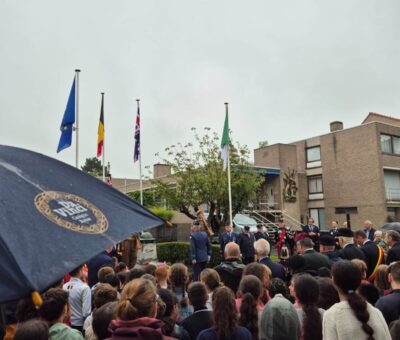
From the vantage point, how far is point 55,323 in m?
3.27

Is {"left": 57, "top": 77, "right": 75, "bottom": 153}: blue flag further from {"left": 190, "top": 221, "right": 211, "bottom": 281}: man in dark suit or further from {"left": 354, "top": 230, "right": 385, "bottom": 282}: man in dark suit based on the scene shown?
{"left": 354, "top": 230, "right": 385, "bottom": 282}: man in dark suit

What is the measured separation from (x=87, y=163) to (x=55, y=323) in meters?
80.9

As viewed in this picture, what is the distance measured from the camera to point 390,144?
32031 mm

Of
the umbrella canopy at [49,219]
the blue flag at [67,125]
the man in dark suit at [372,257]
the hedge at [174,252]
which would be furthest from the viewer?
the hedge at [174,252]

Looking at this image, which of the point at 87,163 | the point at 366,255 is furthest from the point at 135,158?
the point at 87,163

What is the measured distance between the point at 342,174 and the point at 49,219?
3348 cm

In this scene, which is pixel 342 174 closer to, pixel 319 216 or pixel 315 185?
pixel 315 185

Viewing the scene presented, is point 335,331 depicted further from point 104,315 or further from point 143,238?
point 143,238

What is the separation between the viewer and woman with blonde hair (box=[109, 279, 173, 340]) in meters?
2.62

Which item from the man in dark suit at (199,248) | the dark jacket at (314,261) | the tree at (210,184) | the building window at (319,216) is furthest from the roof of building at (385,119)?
the dark jacket at (314,261)

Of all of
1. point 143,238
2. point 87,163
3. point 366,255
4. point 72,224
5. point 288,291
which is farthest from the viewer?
point 87,163

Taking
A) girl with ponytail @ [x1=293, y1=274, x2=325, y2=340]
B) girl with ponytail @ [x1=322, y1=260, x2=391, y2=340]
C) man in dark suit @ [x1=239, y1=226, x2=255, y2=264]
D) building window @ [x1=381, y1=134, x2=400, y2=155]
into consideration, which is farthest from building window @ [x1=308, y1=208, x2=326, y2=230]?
girl with ponytail @ [x1=322, y1=260, x2=391, y2=340]

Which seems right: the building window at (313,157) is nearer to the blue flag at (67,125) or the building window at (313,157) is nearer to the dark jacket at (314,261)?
the blue flag at (67,125)

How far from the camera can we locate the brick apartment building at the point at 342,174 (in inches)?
1203
